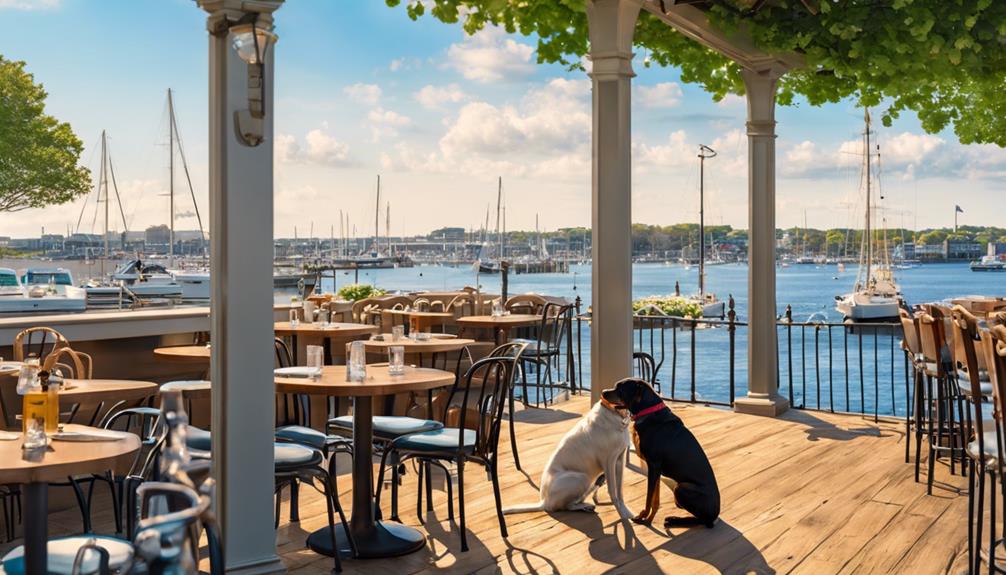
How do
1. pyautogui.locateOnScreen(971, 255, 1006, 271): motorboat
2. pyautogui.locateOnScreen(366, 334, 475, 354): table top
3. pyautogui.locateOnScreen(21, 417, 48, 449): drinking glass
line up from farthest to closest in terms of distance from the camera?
pyautogui.locateOnScreen(971, 255, 1006, 271): motorboat
pyautogui.locateOnScreen(366, 334, 475, 354): table top
pyautogui.locateOnScreen(21, 417, 48, 449): drinking glass

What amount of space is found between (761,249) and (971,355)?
4493mm

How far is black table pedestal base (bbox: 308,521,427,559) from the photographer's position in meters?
4.04

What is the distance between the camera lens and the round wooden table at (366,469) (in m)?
3.94

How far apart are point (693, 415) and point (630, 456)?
1895mm

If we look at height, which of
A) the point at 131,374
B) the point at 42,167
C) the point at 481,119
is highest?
the point at 481,119

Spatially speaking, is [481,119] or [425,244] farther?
[481,119]

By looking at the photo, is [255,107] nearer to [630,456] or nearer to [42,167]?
[630,456]

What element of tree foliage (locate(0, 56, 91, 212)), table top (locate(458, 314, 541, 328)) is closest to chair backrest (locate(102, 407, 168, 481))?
table top (locate(458, 314, 541, 328))

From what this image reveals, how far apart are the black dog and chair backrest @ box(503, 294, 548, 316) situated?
17.5ft

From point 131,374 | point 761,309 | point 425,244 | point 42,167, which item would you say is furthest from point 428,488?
point 425,244

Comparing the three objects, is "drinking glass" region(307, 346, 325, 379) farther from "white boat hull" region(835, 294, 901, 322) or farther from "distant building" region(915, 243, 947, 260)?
"distant building" region(915, 243, 947, 260)

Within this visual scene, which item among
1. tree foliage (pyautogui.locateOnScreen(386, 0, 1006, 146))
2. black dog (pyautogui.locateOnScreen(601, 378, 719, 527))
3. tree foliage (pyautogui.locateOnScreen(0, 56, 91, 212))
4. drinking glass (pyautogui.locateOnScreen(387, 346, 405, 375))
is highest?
tree foliage (pyautogui.locateOnScreen(0, 56, 91, 212))

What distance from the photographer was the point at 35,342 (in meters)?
6.07

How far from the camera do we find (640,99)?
52312mm
